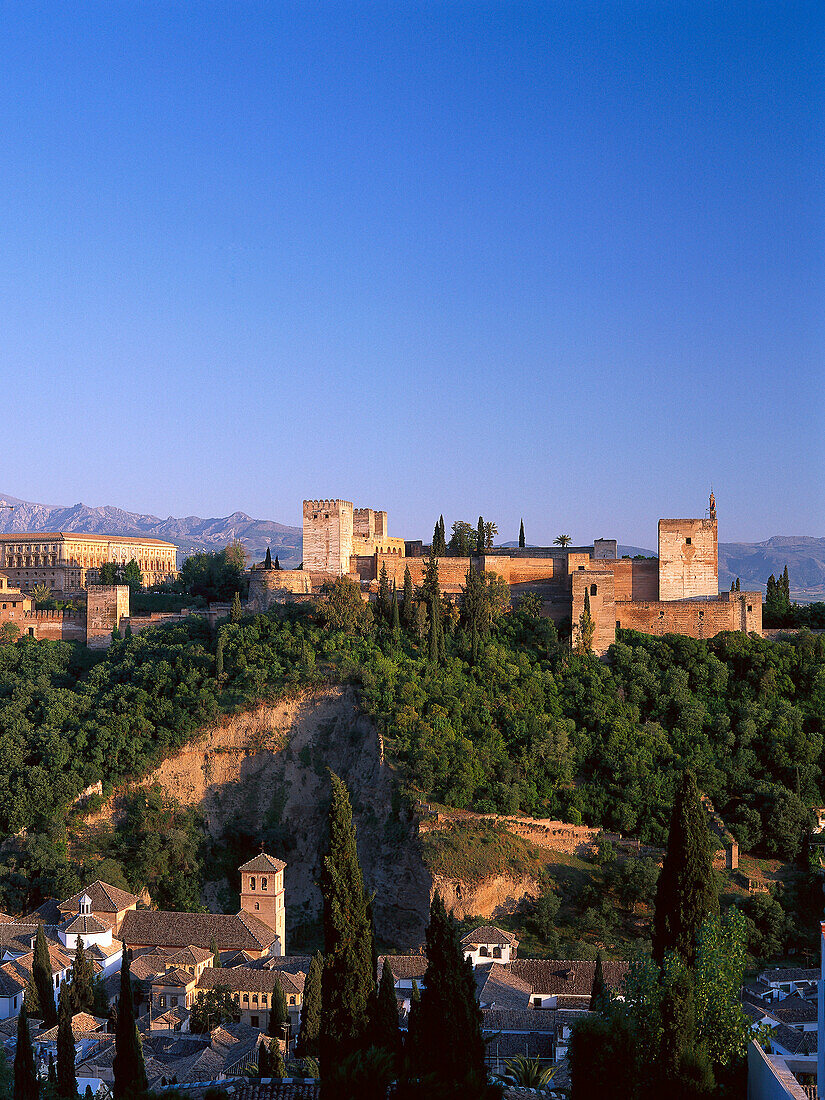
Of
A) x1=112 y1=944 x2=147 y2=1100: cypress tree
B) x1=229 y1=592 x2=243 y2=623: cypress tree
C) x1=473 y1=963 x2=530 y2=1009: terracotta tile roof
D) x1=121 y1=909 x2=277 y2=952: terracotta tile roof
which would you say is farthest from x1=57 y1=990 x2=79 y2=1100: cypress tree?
x1=229 y1=592 x2=243 y2=623: cypress tree

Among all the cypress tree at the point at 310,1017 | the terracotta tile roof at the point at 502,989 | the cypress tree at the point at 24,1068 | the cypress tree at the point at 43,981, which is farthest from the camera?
the terracotta tile roof at the point at 502,989

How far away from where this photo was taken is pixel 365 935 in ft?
61.2

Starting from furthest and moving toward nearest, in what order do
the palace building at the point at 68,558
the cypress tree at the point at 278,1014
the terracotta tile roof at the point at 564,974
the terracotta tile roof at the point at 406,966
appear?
the palace building at the point at 68,558
the terracotta tile roof at the point at 406,966
the terracotta tile roof at the point at 564,974
the cypress tree at the point at 278,1014

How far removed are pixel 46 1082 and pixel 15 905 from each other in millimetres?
11101

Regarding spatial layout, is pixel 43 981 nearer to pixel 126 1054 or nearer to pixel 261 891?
pixel 126 1054

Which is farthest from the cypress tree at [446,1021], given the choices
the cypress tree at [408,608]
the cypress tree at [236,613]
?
the cypress tree at [236,613]

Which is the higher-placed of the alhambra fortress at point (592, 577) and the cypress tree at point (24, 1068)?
the alhambra fortress at point (592, 577)

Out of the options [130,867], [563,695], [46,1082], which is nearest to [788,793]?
[563,695]

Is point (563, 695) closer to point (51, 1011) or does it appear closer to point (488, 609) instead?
point (488, 609)

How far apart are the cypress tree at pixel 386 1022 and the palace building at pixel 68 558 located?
4046cm

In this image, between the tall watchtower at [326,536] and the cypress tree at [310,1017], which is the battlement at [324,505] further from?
the cypress tree at [310,1017]

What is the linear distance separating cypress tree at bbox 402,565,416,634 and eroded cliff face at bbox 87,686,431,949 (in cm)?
332

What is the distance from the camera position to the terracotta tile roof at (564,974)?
84.6 ft

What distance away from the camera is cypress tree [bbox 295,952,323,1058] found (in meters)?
23.5
